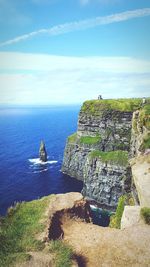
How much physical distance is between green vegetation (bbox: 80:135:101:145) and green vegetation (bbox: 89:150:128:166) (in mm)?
6419

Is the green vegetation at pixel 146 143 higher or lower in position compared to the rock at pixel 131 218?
higher

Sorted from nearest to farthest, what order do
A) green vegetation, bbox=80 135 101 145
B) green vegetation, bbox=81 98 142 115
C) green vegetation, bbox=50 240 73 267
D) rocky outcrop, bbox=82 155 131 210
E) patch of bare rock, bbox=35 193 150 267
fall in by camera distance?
1. green vegetation, bbox=50 240 73 267
2. patch of bare rock, bbox=35 193 150 267
3. rocky outcrop, bbox=82 155 131 210
4. green vegetation, bbox=81 98 142 115
5. green vegetation, bbox=80 135 101 145

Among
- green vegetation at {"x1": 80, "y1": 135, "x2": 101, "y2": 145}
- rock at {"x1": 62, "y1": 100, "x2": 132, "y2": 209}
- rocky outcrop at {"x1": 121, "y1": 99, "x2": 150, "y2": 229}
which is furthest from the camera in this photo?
green vegetation at {"x1": 80, "y1": 135, "x2": 101, "y2": 145}

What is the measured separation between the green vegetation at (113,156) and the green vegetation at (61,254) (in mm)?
64716

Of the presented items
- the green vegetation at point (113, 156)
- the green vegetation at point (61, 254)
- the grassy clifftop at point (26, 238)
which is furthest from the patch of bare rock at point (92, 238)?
the green vegetation at point (113, 156)

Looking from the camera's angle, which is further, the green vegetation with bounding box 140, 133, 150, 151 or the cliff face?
the cliff face

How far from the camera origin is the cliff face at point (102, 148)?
Result: 8544cm

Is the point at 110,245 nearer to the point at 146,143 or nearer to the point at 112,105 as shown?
the point at 146,143

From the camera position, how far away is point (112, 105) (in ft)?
334

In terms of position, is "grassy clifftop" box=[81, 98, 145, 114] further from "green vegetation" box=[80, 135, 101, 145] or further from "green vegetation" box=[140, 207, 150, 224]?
"green vegetation" box=[140, 207, 150, 224]

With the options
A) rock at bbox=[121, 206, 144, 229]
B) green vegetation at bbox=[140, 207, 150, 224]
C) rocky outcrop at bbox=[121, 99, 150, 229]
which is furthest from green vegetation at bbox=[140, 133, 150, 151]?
green vegetation at bbox=[140, 207, 150, 224]

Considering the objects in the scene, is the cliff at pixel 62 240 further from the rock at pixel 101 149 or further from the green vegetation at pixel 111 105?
the green vegetation at pixel 111 105

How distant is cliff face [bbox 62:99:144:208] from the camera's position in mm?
85438

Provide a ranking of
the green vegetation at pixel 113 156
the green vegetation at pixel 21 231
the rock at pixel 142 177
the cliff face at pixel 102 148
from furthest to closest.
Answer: the green vegetation at pixel 113 156, the cliff face at pixel 102 148, the rock at pixel 142 177, the green vegetation at pixel 21 231
